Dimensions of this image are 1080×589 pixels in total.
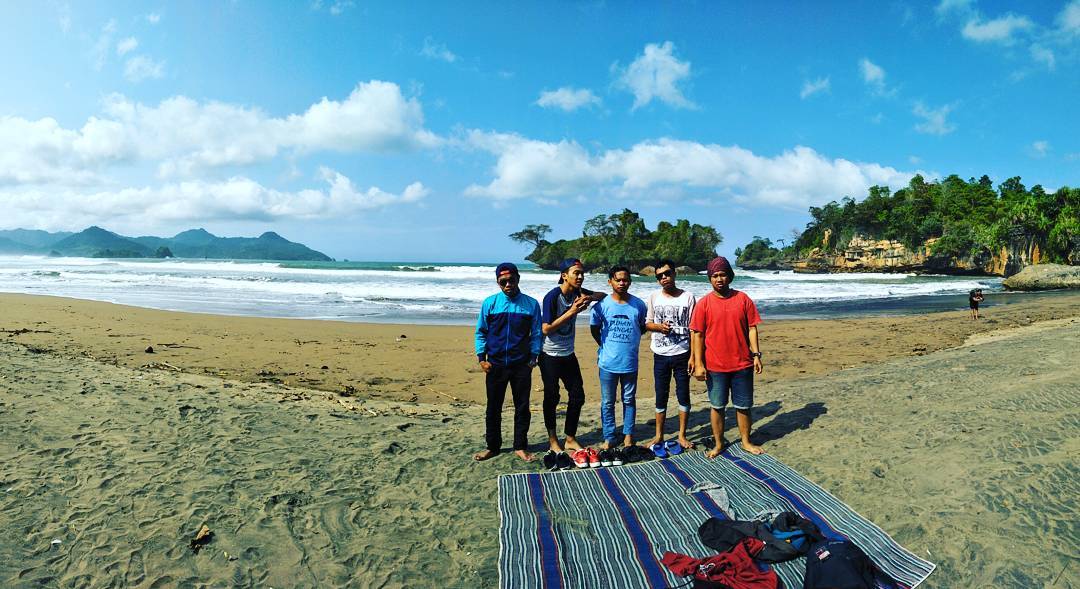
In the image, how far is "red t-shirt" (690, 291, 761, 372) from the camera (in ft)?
13.7

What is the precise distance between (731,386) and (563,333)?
1518 mm

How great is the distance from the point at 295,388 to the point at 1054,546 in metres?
7.65

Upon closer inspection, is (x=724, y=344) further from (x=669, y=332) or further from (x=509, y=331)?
(x=509, y=331)

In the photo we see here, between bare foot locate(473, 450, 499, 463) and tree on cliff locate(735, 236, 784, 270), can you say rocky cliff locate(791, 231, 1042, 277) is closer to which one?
tree on cliff locate(735, 236, 784, 270)

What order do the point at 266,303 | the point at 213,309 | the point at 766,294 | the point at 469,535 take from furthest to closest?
1. the point at 766,294
2. the point at 266,303
3. the point at 213,309
4. the point at 469,535

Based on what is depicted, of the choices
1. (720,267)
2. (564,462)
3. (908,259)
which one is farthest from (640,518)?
(908,259)

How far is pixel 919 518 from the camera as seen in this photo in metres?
3.15

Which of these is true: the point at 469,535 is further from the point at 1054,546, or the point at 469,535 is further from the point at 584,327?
the point at 584,327

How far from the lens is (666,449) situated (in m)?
4.64

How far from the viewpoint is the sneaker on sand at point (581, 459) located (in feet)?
14.4

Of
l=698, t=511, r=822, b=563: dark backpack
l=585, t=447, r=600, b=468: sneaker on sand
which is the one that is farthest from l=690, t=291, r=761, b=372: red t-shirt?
l=698, t=511, r=822, b=563: dark backpack

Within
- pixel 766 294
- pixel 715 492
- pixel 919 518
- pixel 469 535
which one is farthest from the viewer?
pixel 766 294

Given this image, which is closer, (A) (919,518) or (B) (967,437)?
(A) (919,518)

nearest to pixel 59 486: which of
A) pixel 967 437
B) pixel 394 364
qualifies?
pixel 394 364
